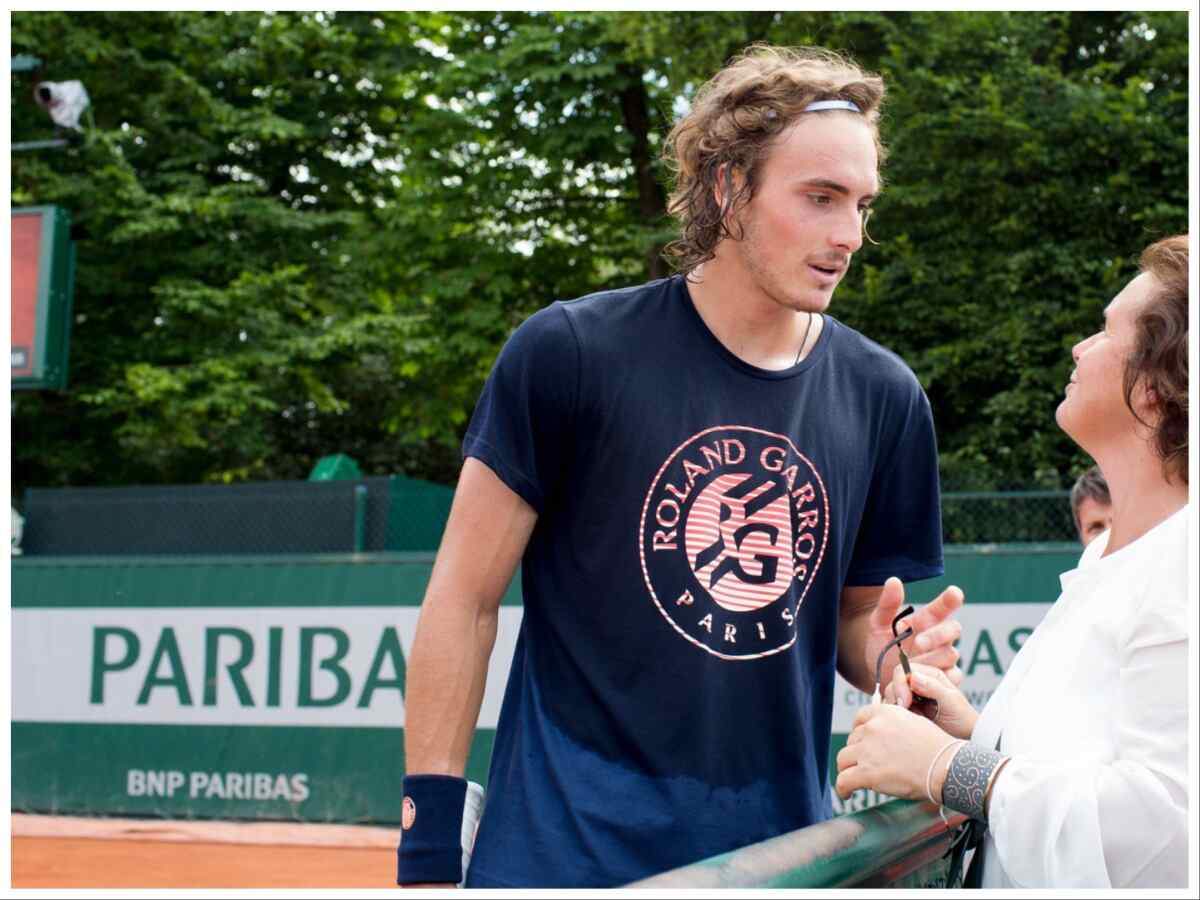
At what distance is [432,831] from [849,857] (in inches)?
26.7

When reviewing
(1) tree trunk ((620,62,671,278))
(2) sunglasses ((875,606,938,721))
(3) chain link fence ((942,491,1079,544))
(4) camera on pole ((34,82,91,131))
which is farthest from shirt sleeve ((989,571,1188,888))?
(1) tree trunk ((620,62,671,278))

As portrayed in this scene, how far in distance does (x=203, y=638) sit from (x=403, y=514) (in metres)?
2.37

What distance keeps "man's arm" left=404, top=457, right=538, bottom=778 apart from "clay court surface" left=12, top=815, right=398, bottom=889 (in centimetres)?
566

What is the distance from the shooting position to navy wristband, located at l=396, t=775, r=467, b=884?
2.03 metres

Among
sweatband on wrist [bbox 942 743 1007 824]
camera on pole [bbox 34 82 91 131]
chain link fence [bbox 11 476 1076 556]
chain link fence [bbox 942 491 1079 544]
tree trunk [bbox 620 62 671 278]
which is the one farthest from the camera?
tree trunk [bbox 620 62 671 278]

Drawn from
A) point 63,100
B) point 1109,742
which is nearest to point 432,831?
point 1109,742

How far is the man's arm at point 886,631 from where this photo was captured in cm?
216

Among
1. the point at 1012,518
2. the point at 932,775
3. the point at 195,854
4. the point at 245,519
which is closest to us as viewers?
the point at 932,775

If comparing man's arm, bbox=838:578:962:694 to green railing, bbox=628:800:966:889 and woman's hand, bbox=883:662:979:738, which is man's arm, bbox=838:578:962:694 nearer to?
woman's hand, bbox=883:662:979:738

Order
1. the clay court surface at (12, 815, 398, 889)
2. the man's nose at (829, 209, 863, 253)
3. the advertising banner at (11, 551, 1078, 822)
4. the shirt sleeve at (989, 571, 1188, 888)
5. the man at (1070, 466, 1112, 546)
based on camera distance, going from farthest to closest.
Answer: the advertising banner at (11, 551, 1078, 822) → the clay court surface at (12, 815, 398, 889) → the man at (1070, 466, 1112, 546) → the man's nose at (829, 209, 863, 253) → the shirt sleeve at (989, 571, 1188, 888)

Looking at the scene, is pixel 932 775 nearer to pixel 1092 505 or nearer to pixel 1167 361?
pixel 1167 361

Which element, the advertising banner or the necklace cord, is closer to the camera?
the necklace cord

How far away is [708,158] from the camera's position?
237 centimetres

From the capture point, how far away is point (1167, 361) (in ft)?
6.16
